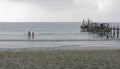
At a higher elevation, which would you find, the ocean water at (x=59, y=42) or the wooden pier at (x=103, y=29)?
the wooden pier at (x=103, y=29)

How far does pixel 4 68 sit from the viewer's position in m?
15.0

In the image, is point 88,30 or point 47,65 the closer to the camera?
point 47,65

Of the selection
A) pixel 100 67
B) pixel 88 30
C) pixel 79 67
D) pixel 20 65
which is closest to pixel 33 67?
pixel 20 65

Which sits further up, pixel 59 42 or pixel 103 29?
pixel 103 29

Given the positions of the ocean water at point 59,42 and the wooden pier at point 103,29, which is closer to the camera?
the ocean water at point 59,42

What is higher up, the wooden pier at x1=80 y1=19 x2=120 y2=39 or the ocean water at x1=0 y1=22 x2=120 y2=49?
the wooden pier at x1=80 y1=19 x2=120 y2=39

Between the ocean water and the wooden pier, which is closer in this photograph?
the ocean water

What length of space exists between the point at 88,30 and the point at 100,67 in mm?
65991

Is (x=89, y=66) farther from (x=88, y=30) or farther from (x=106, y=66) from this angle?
(x=88, y=30)

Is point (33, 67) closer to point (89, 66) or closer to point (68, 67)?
point (68, 67)

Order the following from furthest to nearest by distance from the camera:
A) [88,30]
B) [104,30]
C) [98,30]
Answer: [88,30] < [98,30] < [104,30]

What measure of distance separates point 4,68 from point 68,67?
132 inches

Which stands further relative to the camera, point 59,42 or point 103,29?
point 103,29

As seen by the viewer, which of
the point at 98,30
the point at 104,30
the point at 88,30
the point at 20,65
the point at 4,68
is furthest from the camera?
the point at 88,30
